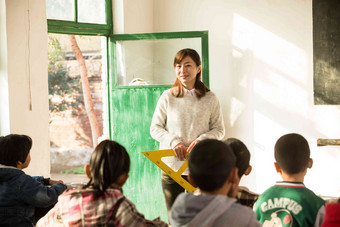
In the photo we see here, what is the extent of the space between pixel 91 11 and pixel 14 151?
7.98 ft

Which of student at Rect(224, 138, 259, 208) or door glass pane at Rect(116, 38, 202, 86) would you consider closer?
student at Rect(224, 138, 259, 208)

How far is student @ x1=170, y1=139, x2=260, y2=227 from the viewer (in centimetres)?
170

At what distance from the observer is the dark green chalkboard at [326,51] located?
427 cm

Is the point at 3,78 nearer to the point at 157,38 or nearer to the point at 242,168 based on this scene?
the point at 157,38

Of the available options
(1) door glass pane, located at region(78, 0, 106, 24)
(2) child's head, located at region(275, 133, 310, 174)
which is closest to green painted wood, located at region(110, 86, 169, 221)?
(1) door glass pane, located at region(78, 0, 106, 24)

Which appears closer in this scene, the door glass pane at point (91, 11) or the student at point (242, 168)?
the student at point (242, 168)

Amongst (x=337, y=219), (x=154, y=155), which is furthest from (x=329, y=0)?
(x=337, y=219)

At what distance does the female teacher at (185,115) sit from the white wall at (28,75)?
109 centimetres

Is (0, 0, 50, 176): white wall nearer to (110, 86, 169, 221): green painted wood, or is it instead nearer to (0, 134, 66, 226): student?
(110, 86, 169, 221): green painted wood

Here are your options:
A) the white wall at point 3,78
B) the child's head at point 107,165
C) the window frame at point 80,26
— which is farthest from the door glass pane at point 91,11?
the child's head at point 107,165

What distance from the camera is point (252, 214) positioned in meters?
1.72

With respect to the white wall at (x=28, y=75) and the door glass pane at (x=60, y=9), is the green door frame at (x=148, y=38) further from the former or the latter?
the white wall at (x=28, y=75)

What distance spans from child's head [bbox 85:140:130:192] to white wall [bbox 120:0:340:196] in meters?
2.87

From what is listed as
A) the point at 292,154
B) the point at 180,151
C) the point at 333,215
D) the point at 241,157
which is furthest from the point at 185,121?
the point at 333,215
